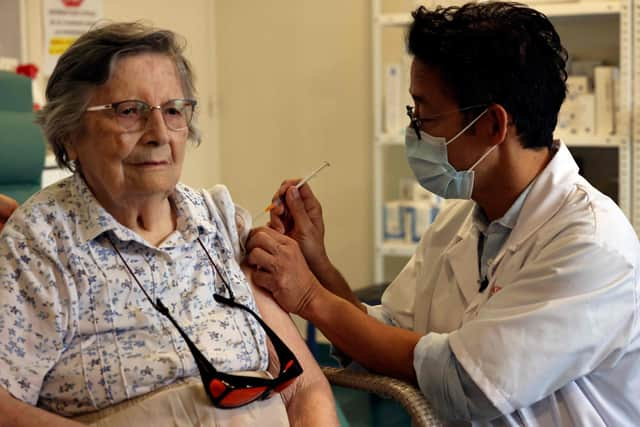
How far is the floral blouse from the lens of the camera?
150 centimetres

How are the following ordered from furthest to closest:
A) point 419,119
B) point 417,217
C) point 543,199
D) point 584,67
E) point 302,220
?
point 417,217
point 584,67
point 302,220
point 419,119
point 543,199

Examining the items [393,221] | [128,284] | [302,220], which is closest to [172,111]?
[128,284]

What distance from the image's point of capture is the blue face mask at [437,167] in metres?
1.82

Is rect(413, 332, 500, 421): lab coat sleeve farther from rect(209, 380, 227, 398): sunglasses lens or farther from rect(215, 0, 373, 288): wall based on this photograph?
rect(215, 0, 373, 288): wall

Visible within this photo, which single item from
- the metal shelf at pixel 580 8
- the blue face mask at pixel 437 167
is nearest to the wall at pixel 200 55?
the metal shelf at pixel 580 8

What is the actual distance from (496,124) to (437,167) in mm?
166

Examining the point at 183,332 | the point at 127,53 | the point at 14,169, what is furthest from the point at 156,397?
the point at 14,169

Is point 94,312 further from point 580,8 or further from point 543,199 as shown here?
point 580,8

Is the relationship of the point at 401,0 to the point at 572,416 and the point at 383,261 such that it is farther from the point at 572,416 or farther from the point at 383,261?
the point at 572,416

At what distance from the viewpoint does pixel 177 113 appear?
1689mm

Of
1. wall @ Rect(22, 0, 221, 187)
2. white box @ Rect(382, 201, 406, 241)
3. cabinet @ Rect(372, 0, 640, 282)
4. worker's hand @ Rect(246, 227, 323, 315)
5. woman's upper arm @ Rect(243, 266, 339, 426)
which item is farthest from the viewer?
wall @ Rect(22, 0, 221, 187)

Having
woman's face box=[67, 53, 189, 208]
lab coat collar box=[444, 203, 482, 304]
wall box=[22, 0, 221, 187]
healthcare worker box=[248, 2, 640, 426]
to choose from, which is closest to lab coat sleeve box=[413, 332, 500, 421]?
healthcare worker box=[248, 2, 640, 426]

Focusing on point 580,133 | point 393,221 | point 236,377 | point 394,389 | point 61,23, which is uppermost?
point 61,23

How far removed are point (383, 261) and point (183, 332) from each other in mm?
2837
